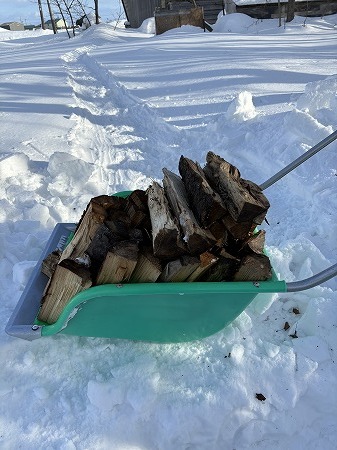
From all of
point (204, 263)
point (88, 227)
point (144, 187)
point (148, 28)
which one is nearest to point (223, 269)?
point (204, 263)

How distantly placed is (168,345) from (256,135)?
103 inches

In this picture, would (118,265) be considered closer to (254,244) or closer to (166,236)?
(166,236)

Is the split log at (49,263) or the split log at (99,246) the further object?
the split log at (49,263)

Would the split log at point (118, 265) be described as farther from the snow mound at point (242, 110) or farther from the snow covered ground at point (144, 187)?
the snow mound at point (242, 110)

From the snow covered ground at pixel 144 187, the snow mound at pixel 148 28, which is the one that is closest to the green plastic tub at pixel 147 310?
the snow covered ground at pixel 144 187

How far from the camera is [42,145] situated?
428 cm

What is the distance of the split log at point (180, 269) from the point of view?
71.5 inches

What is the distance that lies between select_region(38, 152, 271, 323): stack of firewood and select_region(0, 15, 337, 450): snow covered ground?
0.40 meters

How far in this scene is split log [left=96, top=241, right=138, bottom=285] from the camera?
1.81 meters

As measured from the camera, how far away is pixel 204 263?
6.00ft

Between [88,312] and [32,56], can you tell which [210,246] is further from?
[32,56]

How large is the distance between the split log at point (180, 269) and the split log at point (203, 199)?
7.2 inches

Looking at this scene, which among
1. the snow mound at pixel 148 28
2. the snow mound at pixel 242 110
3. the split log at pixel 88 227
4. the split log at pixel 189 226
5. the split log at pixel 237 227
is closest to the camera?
the split log at pixel 189 226

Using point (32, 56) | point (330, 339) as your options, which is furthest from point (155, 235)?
point (32, 56)
